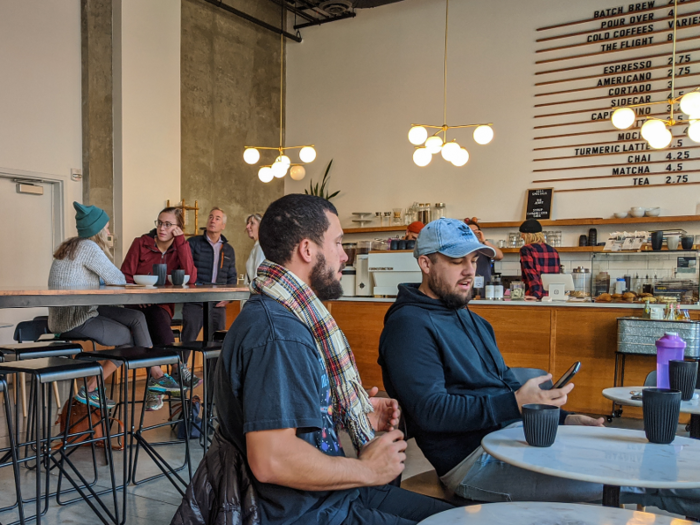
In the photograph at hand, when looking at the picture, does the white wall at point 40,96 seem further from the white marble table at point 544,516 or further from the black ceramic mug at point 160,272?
the white marble table at point 544,516

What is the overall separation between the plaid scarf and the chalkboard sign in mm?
6529

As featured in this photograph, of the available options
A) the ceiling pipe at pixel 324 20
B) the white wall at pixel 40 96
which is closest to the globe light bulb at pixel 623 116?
the ceiling pipe at pixel 324 20

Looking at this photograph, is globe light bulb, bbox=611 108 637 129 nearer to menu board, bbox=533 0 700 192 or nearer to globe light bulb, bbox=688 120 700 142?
globe light bulb, bbox=688 120 700 142

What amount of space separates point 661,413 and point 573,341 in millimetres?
3672

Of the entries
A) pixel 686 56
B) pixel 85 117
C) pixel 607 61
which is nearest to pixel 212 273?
pixel 85 117

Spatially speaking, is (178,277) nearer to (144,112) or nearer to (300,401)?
(300,401)

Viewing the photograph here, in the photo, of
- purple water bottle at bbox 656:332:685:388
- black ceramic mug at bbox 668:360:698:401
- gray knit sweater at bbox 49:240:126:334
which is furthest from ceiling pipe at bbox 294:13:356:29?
black ceramic mug at bbox 668:360:698:401

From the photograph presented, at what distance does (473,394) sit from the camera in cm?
191

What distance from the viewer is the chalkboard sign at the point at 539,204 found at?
7.57m

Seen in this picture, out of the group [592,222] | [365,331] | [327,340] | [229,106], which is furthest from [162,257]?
[592,222]

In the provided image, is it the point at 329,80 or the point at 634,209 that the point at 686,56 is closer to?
the point at 634,209

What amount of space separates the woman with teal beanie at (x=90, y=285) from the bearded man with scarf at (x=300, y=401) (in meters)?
2.41

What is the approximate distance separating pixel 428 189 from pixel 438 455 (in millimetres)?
6899

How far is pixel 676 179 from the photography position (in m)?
6.96
